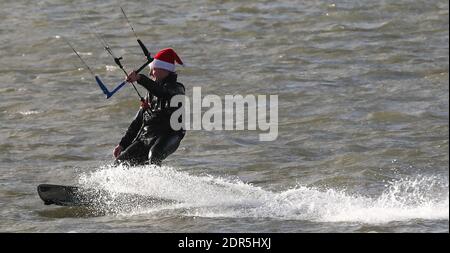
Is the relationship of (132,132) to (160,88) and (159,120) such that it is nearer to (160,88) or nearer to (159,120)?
(159,120)

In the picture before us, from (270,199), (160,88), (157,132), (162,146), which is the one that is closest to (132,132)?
(157,132)

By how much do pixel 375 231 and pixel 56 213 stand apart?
385 cm

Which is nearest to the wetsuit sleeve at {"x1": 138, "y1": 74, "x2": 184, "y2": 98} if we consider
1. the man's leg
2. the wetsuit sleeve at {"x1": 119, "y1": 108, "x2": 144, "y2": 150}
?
the man's leg

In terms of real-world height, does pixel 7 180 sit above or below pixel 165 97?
below

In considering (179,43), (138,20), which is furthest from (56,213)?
(138,20)

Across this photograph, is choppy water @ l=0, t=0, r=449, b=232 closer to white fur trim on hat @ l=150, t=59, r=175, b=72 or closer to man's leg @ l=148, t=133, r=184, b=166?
man's leg @ l=148, t=133, r=184, b=166

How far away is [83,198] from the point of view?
14.0 m

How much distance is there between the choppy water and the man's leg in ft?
0.82

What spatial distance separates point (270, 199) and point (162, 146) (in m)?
1.40

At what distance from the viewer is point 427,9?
28.0 m

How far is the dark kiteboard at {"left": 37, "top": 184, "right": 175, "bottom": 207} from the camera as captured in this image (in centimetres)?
1395

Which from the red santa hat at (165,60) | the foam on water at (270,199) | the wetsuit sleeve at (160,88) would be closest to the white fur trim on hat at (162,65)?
the red santa hat at (165,60)
